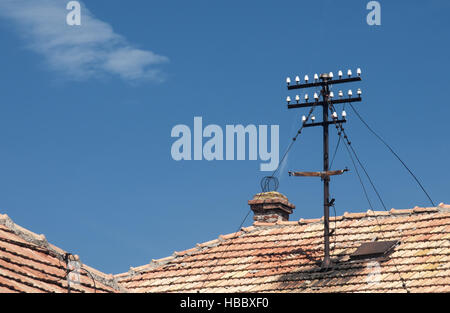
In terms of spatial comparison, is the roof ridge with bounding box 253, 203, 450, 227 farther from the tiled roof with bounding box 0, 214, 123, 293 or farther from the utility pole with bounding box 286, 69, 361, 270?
the tiled roof with bounding box 0, 214, 123, 293

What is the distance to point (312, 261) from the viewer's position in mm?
26609

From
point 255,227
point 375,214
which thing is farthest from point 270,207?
point 375,214

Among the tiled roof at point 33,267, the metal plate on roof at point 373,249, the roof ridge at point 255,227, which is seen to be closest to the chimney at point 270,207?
the roof ridge at point 255,227

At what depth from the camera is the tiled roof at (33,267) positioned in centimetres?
1628

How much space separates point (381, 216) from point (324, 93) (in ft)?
12.1

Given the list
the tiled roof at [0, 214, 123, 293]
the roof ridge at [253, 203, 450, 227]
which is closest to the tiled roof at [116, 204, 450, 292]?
the roof ridge at [253, 203, 450, 227]

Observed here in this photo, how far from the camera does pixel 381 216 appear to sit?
28203mm

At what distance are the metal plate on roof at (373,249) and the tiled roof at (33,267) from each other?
8276 mm

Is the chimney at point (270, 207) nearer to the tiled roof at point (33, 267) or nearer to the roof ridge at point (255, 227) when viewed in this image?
the roof ridge at point (255, 227)

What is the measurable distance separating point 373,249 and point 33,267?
1086 cm

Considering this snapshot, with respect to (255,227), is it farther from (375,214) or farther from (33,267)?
(33,267)
